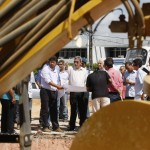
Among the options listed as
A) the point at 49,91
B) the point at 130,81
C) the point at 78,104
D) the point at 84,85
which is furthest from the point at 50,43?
the point at 130,81

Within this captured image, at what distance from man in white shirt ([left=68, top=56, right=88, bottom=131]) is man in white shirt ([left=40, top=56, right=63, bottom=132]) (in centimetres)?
33

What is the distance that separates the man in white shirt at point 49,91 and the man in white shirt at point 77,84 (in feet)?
1.09

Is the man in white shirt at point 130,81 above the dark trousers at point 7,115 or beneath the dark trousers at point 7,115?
above

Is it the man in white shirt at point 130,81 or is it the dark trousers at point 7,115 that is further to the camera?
the man in white shirt at point 130,81

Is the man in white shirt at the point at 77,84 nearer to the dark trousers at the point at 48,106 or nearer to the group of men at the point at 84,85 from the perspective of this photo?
the group of men at the point at 84,85

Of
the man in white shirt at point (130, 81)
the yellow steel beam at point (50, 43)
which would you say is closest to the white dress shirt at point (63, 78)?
the man in white shirt at point (130, 81)

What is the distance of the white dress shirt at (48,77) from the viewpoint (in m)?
10.9

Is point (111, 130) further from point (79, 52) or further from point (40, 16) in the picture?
point (79, 52)

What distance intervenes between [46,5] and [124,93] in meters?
9.24

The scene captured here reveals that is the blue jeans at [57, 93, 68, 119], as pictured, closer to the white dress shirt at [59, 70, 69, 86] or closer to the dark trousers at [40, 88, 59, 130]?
the white dress shirt at [59, 70, 69, 86]

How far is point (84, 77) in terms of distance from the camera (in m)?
11.2

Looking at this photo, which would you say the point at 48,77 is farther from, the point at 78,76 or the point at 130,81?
the point at 130,81

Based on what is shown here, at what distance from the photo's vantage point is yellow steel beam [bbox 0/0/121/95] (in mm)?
2561

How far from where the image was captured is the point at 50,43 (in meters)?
2.62
